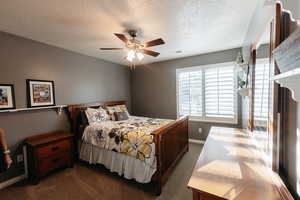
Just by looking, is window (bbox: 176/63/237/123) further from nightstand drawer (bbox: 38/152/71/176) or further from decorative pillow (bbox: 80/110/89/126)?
nightstand drawer (bbox: 38/152/71/176)

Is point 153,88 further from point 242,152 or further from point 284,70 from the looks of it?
point 284,70

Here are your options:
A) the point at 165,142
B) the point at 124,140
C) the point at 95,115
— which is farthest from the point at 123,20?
the point at 95,115

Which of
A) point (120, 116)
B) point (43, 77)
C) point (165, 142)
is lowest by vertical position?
point (165, 142)

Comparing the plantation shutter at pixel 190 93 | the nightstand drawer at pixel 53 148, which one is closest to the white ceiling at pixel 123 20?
the plantation shutter at pixel 190 93

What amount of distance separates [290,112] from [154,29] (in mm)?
2032

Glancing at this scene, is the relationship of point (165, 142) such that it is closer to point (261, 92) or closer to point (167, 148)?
point (167, 148)

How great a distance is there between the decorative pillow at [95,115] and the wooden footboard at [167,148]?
5.62 ft

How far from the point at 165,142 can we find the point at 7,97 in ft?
9.01

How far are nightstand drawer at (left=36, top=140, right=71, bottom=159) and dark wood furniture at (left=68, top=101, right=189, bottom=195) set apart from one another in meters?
0.42

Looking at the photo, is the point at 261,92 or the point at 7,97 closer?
the point at 261,92

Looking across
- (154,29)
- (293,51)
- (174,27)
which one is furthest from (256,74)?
(154,29)

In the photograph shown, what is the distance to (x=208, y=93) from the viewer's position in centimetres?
350

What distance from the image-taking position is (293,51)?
1.96ft

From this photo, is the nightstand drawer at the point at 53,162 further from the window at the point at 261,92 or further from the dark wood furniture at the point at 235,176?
the window at the point at 261,92
